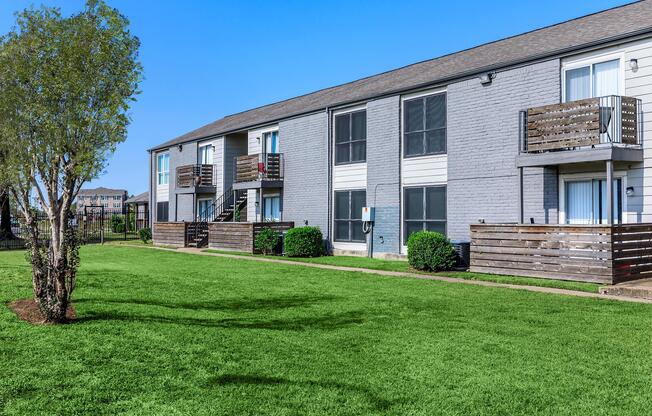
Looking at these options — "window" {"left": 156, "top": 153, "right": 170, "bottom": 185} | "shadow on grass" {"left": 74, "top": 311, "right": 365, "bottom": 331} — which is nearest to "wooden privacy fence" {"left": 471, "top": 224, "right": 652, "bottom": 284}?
"shadow on grass" {"left": 74, "top": 311, "right": 365, "bottom": 331}

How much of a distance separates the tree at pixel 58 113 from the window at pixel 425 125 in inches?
470

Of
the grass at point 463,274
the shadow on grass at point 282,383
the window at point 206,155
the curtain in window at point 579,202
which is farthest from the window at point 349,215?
the shadow on grass at point 282,383

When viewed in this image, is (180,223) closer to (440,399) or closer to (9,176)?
(9,176)

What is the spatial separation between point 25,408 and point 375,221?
53.7 ft

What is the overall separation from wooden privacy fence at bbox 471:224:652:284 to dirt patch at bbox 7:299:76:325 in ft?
32.9

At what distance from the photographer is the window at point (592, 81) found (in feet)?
46.5

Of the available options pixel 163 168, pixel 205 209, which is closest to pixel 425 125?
pixel 205 209

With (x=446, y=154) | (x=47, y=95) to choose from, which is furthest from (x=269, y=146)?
(x=47, y=95)

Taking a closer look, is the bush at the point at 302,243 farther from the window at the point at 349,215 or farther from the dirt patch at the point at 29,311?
the dirt patch at the point at 29,311

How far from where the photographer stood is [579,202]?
579 inches

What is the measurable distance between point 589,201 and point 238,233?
14.2m

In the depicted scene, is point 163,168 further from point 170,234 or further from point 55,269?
point 55,269

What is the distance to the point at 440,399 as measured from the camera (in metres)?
4.77

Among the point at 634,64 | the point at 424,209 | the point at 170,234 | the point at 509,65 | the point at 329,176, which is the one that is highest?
the point at 509,65
